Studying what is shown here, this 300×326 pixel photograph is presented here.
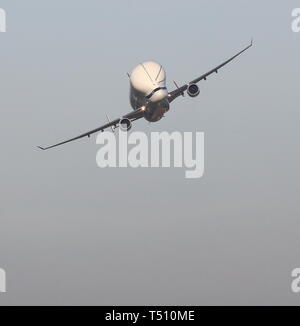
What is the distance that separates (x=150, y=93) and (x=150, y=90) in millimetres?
595

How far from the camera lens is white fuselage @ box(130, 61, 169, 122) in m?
83.9

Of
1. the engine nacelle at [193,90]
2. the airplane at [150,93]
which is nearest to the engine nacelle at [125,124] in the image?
the airplane at [150,93]

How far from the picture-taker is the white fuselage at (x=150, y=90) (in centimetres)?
8394

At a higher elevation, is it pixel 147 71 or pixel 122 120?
pixel 147 71

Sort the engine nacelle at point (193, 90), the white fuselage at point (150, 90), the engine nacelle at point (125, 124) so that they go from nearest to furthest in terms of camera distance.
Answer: the engine nacelle at point (193, 90)
the engine nacelle at point (125, 124)
the white fuselage at point (150, 90)

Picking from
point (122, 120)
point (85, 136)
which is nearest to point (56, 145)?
point (85, 136)

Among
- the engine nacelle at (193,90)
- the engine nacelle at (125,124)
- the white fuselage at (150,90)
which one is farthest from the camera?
the white fuselage at (150,90)

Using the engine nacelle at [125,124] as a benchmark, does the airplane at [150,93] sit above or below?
above

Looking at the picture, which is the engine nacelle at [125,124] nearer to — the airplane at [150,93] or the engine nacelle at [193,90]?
the airplane at [150,93]

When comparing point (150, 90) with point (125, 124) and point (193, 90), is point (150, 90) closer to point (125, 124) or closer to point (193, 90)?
point (125, 124)
